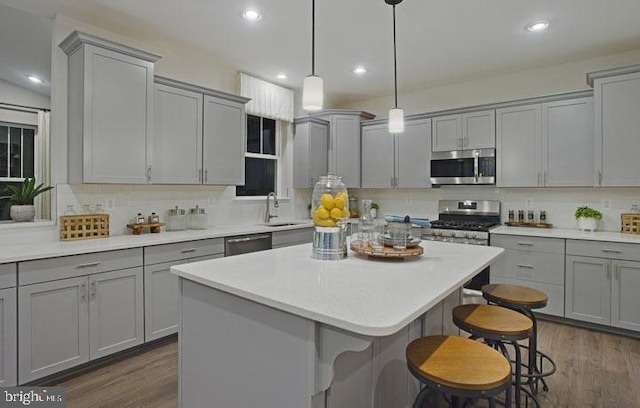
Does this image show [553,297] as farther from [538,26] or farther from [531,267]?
[538,26]

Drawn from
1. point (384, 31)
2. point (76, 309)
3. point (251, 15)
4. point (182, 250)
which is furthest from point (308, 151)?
point (76, 309)

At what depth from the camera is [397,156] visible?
4.87 m

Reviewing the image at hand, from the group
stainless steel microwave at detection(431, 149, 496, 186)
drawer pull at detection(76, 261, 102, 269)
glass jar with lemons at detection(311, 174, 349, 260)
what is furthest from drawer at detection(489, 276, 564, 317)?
drawer pull at detection(76, 261, 102, 269)

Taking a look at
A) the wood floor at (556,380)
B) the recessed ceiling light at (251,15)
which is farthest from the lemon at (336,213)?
the recessed ceiling light at (251,15)

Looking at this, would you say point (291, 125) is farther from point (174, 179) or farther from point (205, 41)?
point (174, 179)

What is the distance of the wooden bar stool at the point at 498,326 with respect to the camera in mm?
1728

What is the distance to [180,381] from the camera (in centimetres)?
178

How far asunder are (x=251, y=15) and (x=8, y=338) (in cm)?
285

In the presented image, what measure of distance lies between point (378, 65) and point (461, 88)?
1333 millimetres

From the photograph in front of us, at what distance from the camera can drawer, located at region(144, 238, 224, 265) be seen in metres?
2.89

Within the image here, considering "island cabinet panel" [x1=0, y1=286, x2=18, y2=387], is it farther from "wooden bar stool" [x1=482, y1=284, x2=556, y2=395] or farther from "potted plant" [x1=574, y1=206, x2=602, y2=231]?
"potted plant" [x1=574, y1=206, x2=602, y2=231]

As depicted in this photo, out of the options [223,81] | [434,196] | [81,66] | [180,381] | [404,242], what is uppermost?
[223,81]

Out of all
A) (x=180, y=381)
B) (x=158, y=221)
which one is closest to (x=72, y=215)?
(x=158, y=221)

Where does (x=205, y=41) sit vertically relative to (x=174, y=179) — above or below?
above
